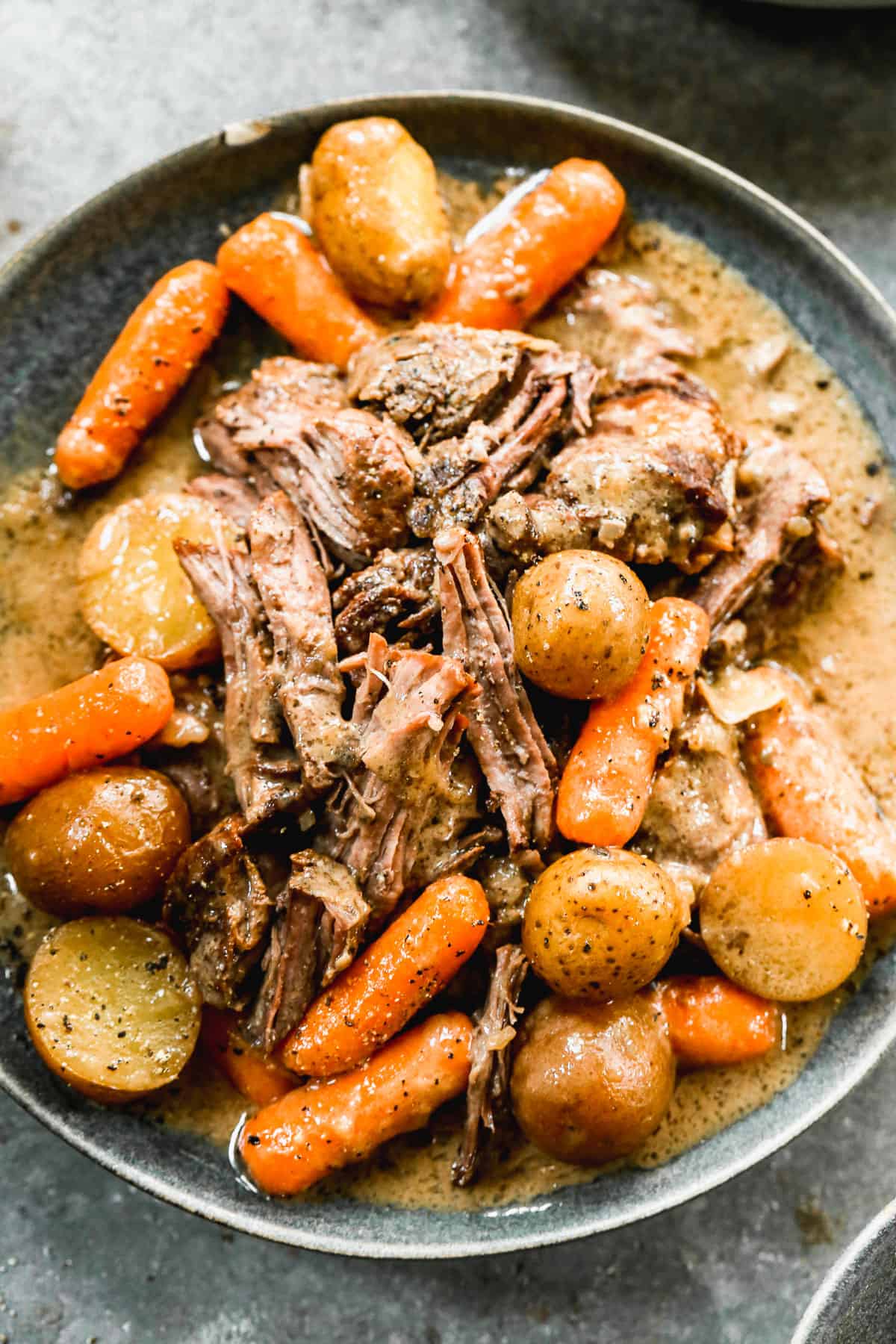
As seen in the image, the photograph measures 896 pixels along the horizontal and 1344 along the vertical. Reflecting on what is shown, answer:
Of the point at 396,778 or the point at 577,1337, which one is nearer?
the point at 396,778

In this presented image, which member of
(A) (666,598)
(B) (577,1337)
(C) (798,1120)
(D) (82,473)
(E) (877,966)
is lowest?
(B) (577,1337)

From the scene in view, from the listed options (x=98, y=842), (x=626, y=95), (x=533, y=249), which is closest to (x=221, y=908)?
(x=98, y=842)

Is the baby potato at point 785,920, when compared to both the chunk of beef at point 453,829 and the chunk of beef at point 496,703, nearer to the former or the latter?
the chunk of beef at point 496,703

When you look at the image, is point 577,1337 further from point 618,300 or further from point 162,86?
point 162,86

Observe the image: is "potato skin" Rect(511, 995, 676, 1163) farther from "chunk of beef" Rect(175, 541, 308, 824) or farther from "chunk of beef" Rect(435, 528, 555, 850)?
"chunk of beef" Rect(175, 541, 308, 824)

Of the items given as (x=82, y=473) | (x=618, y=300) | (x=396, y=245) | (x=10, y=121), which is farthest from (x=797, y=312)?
(x=10, y=121)

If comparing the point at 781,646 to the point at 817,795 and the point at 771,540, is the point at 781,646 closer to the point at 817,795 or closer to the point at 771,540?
the point at 771,540

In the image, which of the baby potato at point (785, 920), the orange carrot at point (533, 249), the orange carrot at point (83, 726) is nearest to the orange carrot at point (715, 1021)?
the baby potato at point (785, 920)
